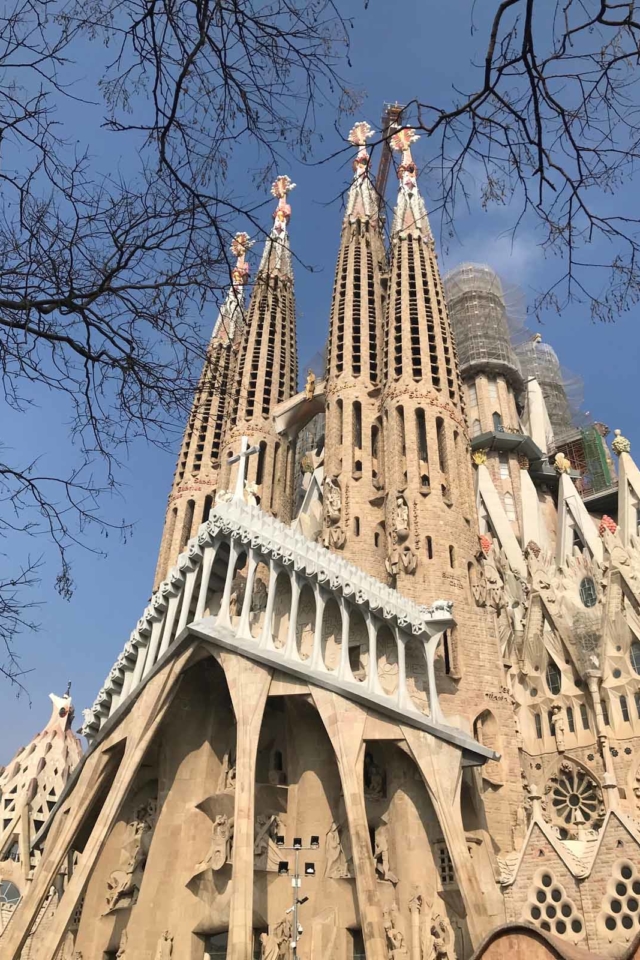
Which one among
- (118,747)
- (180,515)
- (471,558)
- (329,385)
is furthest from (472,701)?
(180,515)

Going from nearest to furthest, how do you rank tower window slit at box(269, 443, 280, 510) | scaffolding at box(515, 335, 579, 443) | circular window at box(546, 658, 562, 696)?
circular window at box(546, 658, 562, 696)
tower window slit at box(269, 443, 280, 510)
scaffolding at box(515, 335, 579, 443)

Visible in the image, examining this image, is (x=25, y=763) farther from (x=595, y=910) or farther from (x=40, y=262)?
(x=40, y=262)

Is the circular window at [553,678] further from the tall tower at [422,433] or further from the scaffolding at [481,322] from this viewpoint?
the scaffolding at [481,322]

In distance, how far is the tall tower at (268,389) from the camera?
2781cm

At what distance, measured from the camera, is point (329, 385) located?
2533 centimetres

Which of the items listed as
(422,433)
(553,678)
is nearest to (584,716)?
(553,678)

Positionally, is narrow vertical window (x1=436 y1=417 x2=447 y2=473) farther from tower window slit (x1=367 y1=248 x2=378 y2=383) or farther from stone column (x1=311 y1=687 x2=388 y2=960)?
stone column (x1=311 y1=687 x2=388 y2=960)

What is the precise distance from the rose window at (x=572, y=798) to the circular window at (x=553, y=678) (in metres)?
2.16

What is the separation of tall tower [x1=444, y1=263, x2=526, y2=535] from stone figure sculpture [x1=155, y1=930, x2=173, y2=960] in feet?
64.5

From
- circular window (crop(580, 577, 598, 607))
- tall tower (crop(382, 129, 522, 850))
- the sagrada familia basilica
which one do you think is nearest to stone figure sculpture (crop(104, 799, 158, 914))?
the sagrada familia basilica

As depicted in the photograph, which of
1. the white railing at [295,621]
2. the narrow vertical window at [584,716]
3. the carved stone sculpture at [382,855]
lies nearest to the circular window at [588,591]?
the narrow vertical window at [584,716]

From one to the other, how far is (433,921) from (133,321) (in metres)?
13.5

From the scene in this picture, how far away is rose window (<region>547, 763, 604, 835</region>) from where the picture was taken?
62.5 feet

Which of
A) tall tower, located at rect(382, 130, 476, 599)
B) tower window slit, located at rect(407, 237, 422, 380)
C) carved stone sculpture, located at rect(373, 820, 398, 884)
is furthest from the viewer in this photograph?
tower window slit, located at rect(407, 237, 422, 380)
